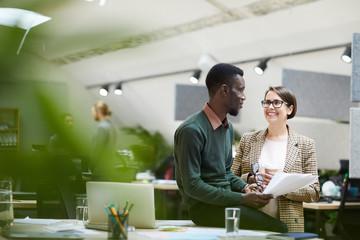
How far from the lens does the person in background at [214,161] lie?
1444 mm

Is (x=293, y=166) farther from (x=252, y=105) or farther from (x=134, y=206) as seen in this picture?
(x=252, y=105)

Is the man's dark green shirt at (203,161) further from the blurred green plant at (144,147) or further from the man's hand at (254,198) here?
the blurred green plant at (144,147)

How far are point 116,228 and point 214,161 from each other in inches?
20.3

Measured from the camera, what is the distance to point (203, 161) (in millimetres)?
1511

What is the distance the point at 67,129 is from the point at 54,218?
111cm

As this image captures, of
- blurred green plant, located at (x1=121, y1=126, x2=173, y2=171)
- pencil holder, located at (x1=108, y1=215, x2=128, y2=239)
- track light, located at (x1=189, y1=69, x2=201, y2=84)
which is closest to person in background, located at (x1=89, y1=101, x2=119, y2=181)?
blurred green plant, located at (x1=121, y1=126, x2=173, y2=171)

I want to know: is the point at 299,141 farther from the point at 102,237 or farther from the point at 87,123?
the point at 87,123

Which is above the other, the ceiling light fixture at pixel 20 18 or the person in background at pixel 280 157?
the ceiling light fixture at pixel 20 18

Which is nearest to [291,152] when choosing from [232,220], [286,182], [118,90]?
[286,182]

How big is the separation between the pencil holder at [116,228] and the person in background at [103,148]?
2.09ft

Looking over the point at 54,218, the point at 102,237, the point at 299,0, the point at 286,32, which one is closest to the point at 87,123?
the point at 102,237

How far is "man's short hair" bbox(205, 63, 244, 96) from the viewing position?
1.56 meters

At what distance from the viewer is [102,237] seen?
1155 millimetres

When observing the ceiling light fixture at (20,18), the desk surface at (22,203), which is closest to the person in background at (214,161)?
the desk surface at (22,203)
